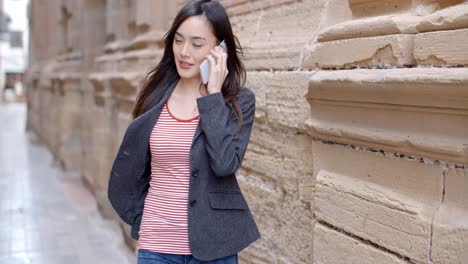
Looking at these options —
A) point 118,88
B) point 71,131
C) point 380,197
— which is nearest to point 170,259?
point 380,197

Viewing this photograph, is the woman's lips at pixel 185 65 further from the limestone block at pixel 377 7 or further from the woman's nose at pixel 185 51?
the limestone block at pixel 377 7

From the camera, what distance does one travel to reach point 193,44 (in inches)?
100

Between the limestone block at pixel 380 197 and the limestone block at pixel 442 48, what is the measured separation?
14.5 inches

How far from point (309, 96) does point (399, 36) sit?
0.65 m

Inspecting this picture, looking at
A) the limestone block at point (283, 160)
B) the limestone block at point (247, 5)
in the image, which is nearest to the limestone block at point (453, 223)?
the limestone block at point (283, 160)

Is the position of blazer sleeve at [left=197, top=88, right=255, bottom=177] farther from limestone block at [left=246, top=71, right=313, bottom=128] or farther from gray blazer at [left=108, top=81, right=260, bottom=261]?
limestone block at [left=246, top=71, right=313, bottom=128]

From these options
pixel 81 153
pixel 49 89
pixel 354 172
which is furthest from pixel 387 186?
pixel 49 89

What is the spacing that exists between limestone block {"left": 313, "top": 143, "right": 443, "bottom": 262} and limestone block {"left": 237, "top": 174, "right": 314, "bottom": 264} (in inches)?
15.7

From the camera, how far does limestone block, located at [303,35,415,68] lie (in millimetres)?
Answer: 2471

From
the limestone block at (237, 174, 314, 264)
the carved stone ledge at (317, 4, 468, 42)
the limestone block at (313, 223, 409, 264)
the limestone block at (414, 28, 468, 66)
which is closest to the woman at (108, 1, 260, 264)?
the limestone block at (313, 223, 409, 264)

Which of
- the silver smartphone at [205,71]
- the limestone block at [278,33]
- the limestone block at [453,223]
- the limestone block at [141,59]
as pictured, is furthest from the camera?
the limestone block at [141,59]

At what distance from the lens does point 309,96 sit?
3.04 m

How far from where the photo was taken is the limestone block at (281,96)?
338cm

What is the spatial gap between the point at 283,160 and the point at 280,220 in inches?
13.6
